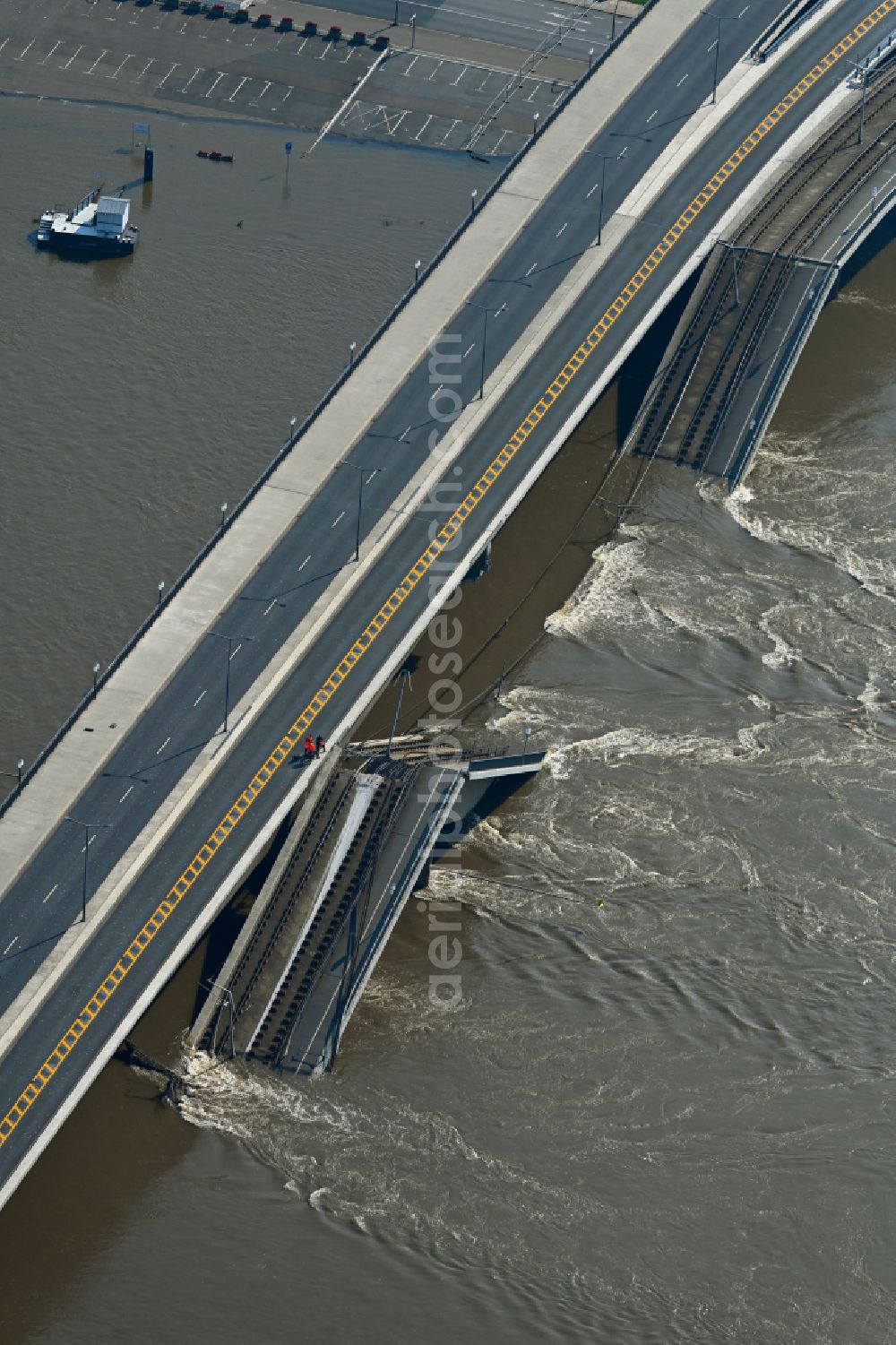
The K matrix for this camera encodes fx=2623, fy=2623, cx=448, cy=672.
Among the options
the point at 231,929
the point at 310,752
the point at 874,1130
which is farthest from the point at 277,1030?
the point at 874,1130

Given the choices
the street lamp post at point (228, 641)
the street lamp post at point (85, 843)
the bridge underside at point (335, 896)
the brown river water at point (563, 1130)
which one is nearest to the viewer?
the brown river water at point (563, 1130)

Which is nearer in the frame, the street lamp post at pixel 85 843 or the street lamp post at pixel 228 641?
the street lamp post at pixel 85 843

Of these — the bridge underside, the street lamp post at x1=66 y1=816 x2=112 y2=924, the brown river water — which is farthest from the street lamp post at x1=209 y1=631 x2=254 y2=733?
the street lamp post at x1=66 y1=816 x2=112 y2=924

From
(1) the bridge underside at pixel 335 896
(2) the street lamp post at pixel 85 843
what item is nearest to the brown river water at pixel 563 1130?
(1) the bridge underside at pixel 335 896

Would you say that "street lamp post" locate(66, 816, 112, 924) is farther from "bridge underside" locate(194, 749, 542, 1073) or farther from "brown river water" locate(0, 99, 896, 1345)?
"bridge underside" locate(194, 749, 542, 1073)

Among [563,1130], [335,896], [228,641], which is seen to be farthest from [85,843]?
[563,1130]

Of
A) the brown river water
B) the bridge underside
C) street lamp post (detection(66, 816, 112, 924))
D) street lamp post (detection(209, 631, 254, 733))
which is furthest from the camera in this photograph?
street lamp post (detection(209, 631, 254, 733))

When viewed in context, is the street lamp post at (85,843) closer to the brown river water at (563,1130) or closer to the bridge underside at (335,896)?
the brown river water at (563,1130)

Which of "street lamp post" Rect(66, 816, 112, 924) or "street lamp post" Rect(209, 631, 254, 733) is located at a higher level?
"street lamp post" Rect(209, 631, 254, 733)

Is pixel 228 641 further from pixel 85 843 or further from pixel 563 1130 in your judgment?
pixel 563 1130
